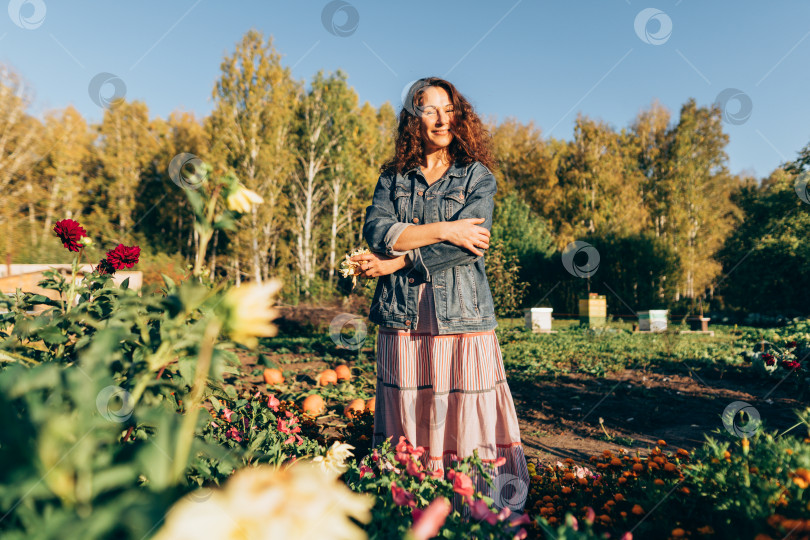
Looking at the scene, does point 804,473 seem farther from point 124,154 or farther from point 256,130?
point 124,154

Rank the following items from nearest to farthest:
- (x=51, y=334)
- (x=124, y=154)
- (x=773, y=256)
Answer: (x=51, y=334) → (x=773, y=256) → (x=124, y=154)

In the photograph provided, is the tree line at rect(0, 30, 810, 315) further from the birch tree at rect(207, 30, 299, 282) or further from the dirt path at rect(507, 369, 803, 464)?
the dirt path at rect(507, 369, 803, 464)

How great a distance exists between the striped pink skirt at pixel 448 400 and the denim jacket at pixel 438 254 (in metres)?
0.06

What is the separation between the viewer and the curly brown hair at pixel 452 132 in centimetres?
214

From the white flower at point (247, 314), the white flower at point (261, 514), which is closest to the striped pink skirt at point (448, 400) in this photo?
the white flower at point (247, 314)

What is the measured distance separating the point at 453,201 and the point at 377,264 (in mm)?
457

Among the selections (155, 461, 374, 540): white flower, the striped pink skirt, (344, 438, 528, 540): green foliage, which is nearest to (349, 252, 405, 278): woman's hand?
the striped pink skirt

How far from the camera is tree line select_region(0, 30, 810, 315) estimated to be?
51.4 feet

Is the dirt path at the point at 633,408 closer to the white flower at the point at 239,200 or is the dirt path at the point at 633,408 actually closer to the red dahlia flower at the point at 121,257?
the red dahlia flower at the point at 121,257

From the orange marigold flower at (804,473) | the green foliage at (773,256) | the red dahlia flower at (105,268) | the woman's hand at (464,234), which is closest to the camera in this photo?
the orange marigold flower at (804,473)

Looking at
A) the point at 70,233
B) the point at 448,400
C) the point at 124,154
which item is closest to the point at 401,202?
the point at 448,400

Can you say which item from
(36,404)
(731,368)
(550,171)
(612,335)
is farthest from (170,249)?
(36,404)

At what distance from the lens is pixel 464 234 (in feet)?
6.12

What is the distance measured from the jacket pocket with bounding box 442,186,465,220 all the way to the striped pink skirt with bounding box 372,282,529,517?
34 cm
